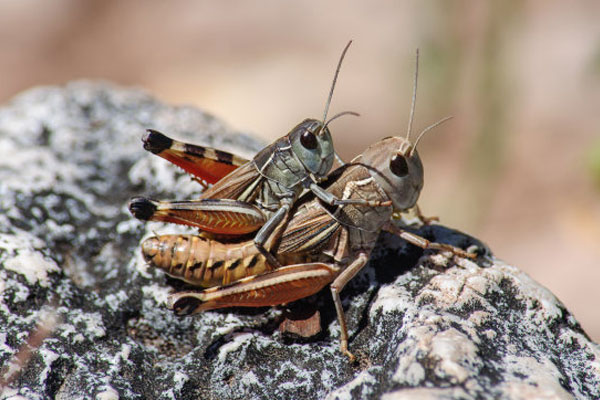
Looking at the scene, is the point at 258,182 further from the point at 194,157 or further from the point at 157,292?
the point at 157,292

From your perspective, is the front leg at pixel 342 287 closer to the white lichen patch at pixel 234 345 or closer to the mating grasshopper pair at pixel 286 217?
the mating grasshopper pair at pixel 286 217

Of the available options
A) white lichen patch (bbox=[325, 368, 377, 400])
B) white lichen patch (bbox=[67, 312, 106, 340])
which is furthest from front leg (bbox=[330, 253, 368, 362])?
white lichen patch (bbox=[67, 312, 106, 340])

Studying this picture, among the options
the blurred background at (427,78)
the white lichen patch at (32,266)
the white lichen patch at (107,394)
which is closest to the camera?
the white lichen patch at (107,394)

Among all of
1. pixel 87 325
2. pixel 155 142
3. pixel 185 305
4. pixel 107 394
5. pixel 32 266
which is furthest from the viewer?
pixel 155 142

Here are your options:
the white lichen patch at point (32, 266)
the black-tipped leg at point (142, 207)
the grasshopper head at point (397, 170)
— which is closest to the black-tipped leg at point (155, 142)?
the black-tipped leg at point (142, 207)

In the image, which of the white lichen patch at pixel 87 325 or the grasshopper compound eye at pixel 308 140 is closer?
the white lichen patch at pixel 87 325

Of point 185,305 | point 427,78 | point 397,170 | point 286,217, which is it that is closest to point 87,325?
point 185,305

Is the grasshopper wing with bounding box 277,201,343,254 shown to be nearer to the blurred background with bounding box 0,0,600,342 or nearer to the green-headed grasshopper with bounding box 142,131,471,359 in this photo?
the green-headed grasshopper with bounding box 142,131,471,359
